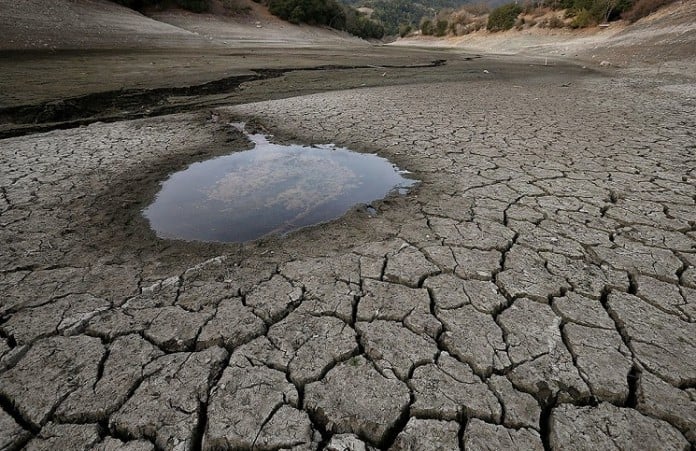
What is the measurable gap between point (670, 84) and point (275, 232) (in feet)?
36.3

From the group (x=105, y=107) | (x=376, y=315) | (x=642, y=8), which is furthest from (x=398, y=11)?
(x=376, y=315)

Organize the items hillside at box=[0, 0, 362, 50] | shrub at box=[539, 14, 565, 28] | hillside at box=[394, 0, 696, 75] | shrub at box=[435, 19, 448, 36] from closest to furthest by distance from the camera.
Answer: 1. hillside at box=[394, 0, 696, 75]
2. hillside at box=[0, 0, 362, 50]
3. shrub at box=[539, 14, 565, 28]
4. shrub at box=[435, 19, 448, 36]

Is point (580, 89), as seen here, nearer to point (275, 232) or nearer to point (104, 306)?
point (275, 232)

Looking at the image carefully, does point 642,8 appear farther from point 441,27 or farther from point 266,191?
point 441,27

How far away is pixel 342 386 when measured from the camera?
151cm

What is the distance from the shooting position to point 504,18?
1246 inches

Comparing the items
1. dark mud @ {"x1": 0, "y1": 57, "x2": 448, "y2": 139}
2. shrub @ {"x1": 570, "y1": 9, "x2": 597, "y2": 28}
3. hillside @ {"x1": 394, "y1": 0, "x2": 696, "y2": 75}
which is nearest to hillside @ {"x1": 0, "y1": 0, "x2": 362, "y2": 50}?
dark mud @ {"x1": 0, "y1": 57, "x2": 448, "y2": 139}

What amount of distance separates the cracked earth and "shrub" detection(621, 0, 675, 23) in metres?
22.2

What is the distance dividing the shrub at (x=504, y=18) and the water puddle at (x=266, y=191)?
33996 mm

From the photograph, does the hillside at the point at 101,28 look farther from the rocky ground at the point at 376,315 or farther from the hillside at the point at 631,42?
the hillside at the point at 631,42

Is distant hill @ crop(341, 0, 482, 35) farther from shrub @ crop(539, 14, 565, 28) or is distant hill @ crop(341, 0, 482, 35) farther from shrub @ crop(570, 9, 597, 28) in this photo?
shrub @ crop(570, 9, 597, 28)

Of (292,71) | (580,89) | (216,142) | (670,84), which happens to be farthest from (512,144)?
(292,71)

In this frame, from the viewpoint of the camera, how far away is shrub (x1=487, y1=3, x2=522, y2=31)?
1217 inches

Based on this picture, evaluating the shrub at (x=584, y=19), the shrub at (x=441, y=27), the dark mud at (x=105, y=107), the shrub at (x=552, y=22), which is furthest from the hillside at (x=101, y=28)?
the shrub at (x=441, y=27)
